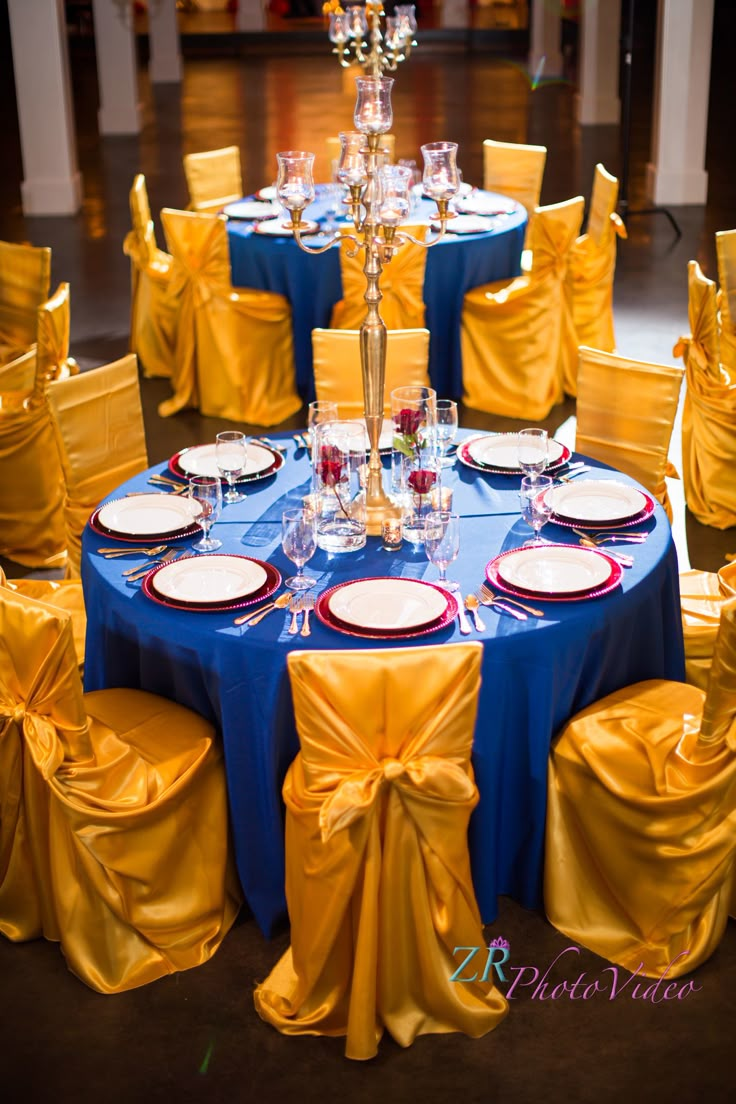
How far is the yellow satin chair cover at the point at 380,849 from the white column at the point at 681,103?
838 cm

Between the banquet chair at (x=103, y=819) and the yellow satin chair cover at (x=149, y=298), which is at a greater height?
the yellow satin chair cover at (x=149, y=298)

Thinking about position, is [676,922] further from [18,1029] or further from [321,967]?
[18,1029]

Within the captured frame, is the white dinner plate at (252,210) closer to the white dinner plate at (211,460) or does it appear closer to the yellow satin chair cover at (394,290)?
the yellow satin chair cover at (394,290)

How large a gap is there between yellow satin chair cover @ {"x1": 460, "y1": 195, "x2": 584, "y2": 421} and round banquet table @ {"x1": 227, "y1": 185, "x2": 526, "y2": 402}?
Result: 8cm

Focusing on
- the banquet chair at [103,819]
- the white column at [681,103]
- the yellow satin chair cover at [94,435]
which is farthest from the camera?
the white column at [681,103]

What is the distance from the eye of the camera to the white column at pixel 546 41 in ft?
55.7

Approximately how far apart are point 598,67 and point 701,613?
11.7 meters

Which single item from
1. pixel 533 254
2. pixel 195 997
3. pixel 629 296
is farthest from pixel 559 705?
pixel 629 296

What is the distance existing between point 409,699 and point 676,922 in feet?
2.87

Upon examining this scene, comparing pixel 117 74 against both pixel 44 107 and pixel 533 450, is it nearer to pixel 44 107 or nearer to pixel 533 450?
pixel 44 107

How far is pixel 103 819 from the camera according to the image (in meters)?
2.87

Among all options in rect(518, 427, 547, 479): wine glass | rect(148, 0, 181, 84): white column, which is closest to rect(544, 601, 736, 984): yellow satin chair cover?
rect(518, 427, 547, 479): wine glass

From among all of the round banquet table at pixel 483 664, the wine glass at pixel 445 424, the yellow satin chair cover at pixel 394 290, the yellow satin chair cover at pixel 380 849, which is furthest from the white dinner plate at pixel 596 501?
the yellow satin chair cover at pixel 394 290

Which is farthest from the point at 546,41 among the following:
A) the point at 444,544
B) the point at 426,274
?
the point at 444,544
